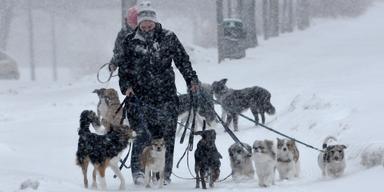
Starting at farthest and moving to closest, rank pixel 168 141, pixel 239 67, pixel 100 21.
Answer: pixel 100 21 < pixel 239 67 < pixel 168 141

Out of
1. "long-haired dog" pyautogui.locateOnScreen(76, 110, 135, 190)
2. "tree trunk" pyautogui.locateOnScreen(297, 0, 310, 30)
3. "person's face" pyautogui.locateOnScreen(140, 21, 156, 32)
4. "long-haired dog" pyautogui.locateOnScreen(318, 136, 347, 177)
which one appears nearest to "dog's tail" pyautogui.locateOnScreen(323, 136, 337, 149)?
"long-haired dog" pyautogui.locateOnScreen(318, 136, 347, 177)

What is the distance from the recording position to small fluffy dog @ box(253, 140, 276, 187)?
9.48m

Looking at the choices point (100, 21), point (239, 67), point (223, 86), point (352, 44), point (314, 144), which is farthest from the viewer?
point (100, 21)

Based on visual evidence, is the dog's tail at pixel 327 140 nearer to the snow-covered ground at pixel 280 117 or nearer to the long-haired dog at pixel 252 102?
the snow-covered ground at pixel 280 117

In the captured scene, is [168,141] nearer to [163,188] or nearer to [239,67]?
[163,188]

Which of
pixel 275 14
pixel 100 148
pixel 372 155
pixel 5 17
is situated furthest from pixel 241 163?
pixel 5 17

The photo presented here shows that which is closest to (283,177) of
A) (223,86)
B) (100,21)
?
(223,86)

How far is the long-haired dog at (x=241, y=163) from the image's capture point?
10359 mm

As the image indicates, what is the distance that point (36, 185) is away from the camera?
25.7ft

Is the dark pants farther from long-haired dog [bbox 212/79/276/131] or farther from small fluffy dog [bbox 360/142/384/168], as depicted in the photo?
long-haired dog [bbox 212/79/276/131]

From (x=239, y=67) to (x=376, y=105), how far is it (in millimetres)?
14579

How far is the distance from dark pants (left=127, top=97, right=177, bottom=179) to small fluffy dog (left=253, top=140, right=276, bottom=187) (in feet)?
4.04

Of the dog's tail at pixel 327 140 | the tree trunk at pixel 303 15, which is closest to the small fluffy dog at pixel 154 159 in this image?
the dog's tail at pixel 327 140

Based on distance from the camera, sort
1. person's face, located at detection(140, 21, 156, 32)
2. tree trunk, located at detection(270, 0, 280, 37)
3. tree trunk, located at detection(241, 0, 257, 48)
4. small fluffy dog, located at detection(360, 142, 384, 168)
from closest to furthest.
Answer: person's face, located at detection(140, 21, 156, 32) → small fluffy dog, located at detection(360, 142, 384, 168) → tree trunk, located at detection(241, 0, 257, 48) → tree trunk, located at detection(270, 0, 280, 37)
